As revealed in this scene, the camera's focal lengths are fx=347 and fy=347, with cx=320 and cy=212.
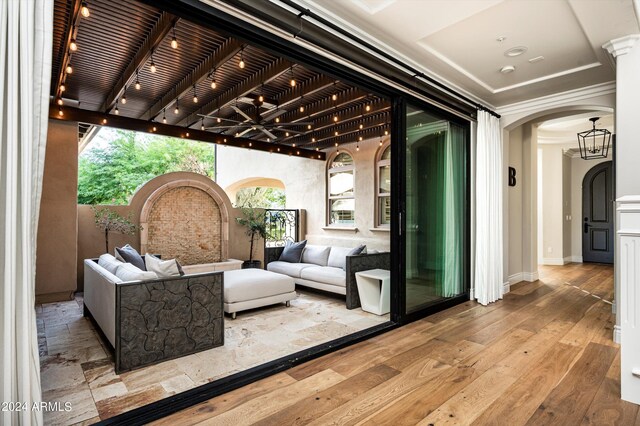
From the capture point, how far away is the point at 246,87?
15.3 ft

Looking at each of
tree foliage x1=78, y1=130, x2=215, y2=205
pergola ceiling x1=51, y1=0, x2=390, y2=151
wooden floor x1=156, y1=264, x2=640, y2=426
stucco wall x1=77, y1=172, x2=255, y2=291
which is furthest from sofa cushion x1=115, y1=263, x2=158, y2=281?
tree foliage x1=78, y1=130, x2=215, y2=205

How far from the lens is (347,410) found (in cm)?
212

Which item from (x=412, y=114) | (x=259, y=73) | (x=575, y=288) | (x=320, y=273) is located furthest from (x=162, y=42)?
(x=575, y=288)

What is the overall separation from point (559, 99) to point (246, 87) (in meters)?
4.21

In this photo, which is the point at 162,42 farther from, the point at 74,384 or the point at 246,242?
the point at 246,242

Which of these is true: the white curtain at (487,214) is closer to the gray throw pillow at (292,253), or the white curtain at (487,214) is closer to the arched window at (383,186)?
the arched window at (383,186)

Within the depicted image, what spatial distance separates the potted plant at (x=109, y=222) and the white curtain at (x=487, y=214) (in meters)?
5.60

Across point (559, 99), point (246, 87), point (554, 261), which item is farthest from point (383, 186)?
point (554, 261)

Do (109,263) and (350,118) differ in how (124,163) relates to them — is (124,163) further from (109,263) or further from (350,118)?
(109,263)

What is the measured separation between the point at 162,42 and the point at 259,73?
116 centimetres

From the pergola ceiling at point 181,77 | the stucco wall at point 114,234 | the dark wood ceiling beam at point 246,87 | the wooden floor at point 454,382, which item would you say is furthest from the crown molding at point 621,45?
the stucco wall at point 114,234

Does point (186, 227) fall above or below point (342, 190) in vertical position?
below

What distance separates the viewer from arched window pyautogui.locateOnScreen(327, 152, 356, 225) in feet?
26.1

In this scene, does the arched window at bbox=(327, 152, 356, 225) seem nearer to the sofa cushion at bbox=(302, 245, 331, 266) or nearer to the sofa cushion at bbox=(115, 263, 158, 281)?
the sofa cushion at bbox=(302, 245, 331, 266)
